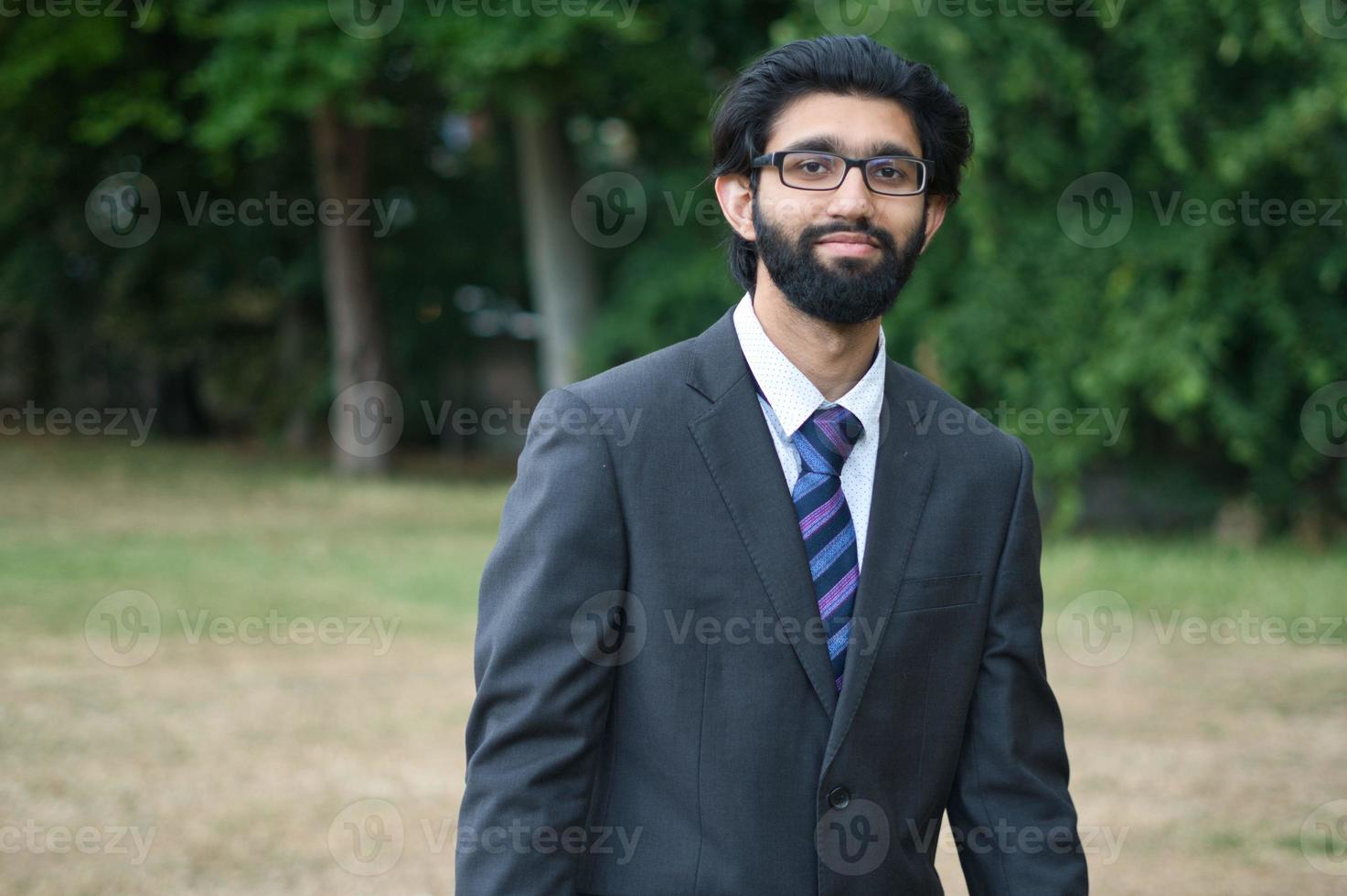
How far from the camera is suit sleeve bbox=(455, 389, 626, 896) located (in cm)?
200

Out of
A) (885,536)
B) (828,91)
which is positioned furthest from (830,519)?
(828,91)

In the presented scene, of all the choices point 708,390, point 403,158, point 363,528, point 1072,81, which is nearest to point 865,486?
point 708,390

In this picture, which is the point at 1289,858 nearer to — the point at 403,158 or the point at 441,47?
the point at 441,47

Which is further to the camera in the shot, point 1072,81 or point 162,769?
point 1072,81

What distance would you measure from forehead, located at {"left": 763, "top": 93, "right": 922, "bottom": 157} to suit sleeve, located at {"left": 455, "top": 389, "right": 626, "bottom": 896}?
543 mm

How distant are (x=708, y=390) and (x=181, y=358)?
2374 centimetres

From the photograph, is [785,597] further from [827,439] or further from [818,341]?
[818,341]

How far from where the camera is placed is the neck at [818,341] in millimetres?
2244

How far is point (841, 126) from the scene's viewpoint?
2.22 m

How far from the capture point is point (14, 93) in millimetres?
17312

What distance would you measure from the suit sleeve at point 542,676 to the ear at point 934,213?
27.1 inches

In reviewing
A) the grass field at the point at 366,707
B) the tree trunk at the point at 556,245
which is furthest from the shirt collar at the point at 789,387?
the tree trunk at the point at 556,245

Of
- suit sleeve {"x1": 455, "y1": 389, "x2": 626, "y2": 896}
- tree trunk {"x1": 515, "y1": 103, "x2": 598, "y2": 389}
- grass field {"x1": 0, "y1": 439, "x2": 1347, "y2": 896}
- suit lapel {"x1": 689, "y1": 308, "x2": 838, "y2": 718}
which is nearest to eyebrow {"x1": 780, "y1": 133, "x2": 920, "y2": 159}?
suit lapel {"x1": 689, "y1": 308, "x2": 838, "y2": 718}

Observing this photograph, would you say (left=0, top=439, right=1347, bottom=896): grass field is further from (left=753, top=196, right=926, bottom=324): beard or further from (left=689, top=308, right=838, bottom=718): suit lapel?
(left=753, top=196, right=926, bottom=324): beard
